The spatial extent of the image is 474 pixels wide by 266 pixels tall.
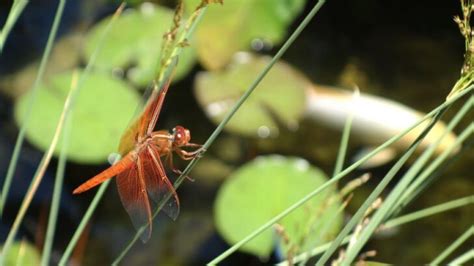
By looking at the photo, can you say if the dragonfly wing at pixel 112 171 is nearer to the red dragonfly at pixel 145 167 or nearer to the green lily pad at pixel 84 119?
the red dragonfly at pixel 145 167

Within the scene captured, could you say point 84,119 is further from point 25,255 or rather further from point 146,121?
point 146,121

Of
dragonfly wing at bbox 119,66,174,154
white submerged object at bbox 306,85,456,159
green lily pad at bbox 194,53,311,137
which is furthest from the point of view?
white submerged object at bbox 306,85,456,159

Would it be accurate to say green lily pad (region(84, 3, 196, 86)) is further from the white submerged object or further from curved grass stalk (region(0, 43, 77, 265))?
curved grass stalk (region(0, 43, 77, 265))

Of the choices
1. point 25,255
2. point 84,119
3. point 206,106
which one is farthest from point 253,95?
point 25,255

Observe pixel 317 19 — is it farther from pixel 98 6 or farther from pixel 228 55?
pixel 98 6

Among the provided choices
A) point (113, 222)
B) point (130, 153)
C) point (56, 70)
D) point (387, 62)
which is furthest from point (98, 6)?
point (130, 153)

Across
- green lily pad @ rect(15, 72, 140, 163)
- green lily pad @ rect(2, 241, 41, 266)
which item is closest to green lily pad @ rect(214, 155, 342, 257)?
green lily pad @ rect(15, 72, 140, 163)

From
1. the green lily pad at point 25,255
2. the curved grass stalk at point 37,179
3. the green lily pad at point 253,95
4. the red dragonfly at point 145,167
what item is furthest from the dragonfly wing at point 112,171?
the green lily pad at point 253,95
